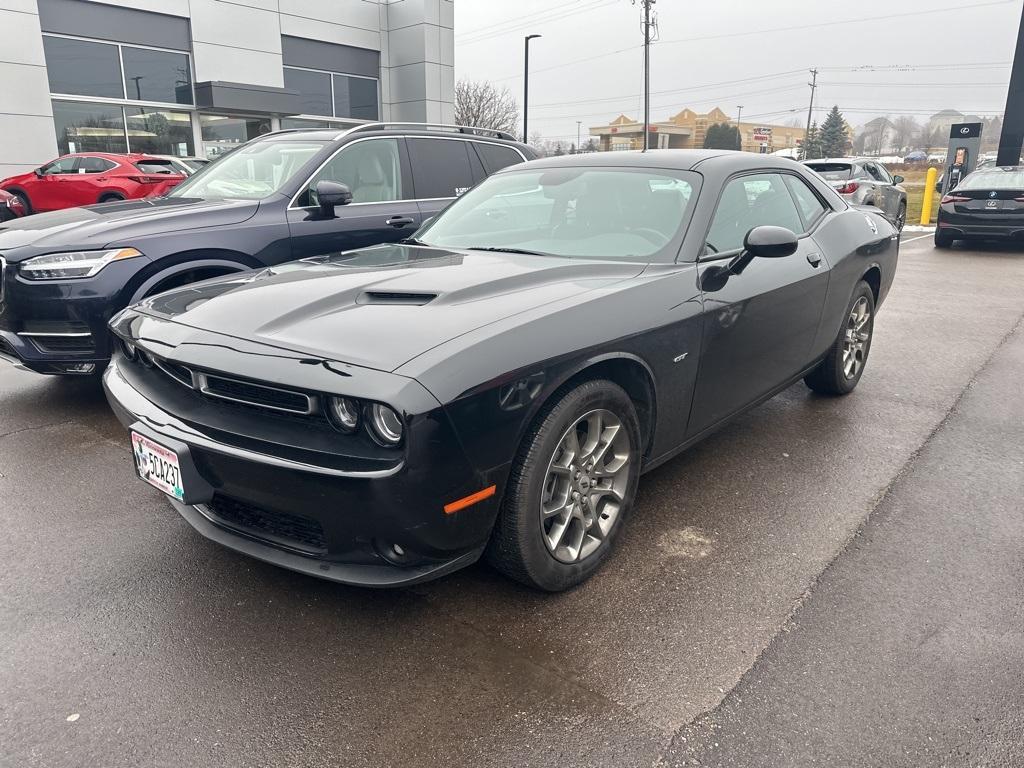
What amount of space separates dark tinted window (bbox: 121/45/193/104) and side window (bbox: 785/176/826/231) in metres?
20.2

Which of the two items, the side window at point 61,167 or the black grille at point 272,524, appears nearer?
the black grille at point 272,524

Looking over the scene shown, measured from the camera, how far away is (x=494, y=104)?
5138 cm

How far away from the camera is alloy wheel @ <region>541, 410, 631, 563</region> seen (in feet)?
8.93

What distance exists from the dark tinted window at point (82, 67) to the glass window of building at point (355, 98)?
271 inches

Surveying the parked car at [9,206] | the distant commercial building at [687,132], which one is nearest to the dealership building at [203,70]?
the parked car at [9,206]

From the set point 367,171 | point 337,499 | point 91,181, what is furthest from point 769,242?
point 91,181

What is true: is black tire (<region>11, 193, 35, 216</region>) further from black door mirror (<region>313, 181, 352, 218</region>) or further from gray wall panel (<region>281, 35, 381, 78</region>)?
black door mirror (<region>313, 181, 352, 218</region>)

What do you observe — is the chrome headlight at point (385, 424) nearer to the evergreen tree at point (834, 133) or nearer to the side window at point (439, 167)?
the side window at point (439, 167)

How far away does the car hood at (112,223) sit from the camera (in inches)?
176

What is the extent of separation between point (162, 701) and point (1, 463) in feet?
7.86

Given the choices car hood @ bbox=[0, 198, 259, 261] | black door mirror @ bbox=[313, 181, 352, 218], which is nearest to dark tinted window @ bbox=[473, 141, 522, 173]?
black door mirror @ bbox=[313, 181, 352, 218]

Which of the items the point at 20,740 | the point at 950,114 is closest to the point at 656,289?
the point at 20,740

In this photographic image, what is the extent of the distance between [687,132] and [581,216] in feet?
305

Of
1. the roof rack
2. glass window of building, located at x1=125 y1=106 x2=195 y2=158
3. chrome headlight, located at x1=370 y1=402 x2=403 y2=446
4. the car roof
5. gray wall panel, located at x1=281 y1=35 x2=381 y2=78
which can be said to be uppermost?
gray wall panel, located at x1=281 y1=35 x2=381 y2=78
